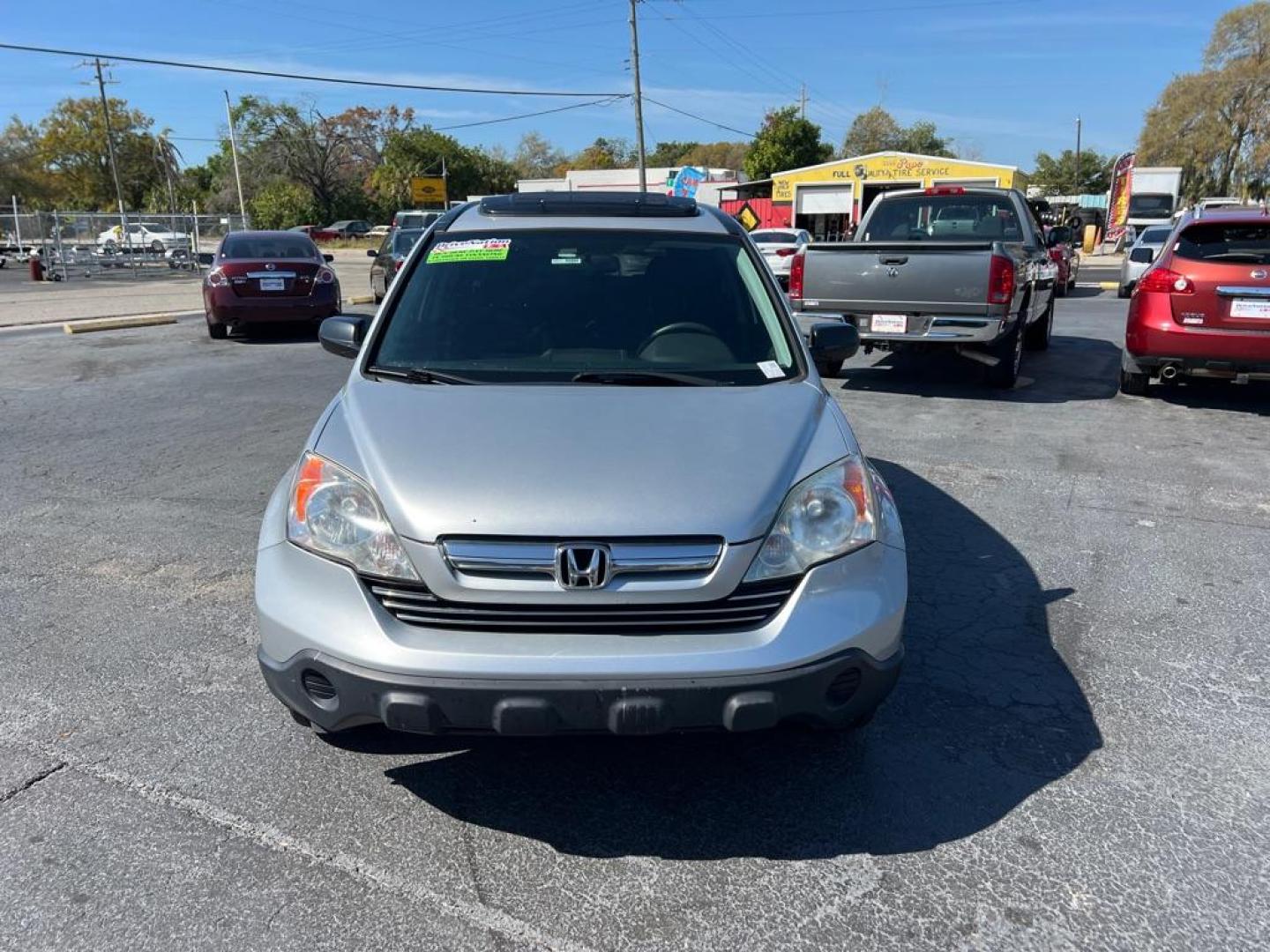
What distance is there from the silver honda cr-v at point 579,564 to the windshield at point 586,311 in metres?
0.27

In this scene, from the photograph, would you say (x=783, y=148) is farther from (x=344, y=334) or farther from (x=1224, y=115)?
(x=344, y=334)

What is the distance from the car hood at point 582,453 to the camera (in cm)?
242

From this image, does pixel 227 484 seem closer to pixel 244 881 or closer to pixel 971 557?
pixel 244 881

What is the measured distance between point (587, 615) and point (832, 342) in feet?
6.42

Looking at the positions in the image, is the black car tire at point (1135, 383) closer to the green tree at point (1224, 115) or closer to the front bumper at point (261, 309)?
the front bumper at point (261, 309)

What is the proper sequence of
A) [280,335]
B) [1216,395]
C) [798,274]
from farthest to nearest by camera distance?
[280,335]
[798,274]
[1216,395]

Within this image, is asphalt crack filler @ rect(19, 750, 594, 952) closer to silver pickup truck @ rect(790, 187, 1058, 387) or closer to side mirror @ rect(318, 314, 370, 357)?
side mirror @ rect(318, 314, 370, 357)

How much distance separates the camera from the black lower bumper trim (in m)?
2.28

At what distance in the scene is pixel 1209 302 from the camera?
7.71m

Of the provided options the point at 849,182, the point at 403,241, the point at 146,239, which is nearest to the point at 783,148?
the point at 849,182

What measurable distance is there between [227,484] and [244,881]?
13.3 ft

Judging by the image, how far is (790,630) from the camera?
2.39 m

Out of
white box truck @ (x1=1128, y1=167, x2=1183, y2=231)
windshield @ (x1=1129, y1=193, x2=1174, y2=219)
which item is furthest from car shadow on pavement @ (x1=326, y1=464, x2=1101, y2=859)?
windshield @ (x1=1129, y1=193, x2=1174, y2=219)

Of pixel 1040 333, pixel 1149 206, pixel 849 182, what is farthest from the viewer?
pixel 849 182
